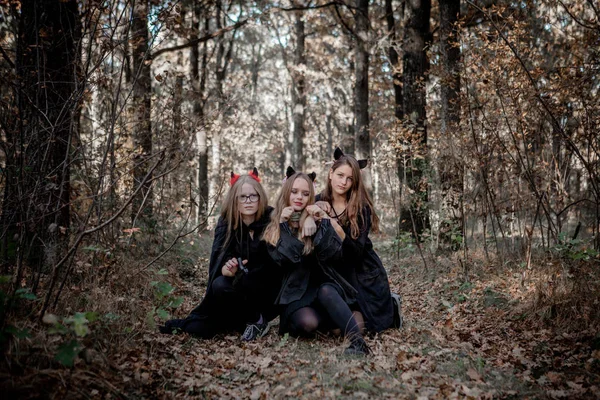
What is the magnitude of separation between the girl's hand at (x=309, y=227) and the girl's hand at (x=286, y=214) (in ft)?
0.55

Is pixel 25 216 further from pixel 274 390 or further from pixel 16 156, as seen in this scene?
pixel 274 390

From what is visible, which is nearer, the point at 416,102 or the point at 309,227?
the point at 309,227

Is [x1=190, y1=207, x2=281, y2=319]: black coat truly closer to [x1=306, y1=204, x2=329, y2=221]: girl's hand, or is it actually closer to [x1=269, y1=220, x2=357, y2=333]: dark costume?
[x1=269, y1=220, x2=357, y2=333]: dark costume

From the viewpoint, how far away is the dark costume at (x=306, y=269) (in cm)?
409

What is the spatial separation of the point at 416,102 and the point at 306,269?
5631 mm

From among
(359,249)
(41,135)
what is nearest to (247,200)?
(359,249)

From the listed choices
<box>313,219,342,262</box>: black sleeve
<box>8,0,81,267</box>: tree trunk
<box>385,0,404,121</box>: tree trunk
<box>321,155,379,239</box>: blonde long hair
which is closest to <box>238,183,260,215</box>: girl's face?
<box>313,219,342,262</box>: black sleeve

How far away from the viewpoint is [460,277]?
235 inches

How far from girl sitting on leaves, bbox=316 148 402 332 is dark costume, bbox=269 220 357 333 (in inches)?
7.0

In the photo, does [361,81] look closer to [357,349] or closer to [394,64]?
[394,64]

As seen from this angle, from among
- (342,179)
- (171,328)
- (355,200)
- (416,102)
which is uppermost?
(416,102)

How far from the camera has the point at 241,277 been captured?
4398 mm

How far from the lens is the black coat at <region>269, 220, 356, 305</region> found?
161 inches

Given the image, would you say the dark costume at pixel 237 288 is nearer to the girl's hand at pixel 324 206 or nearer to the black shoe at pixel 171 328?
the black shoe at pixel 171 328
